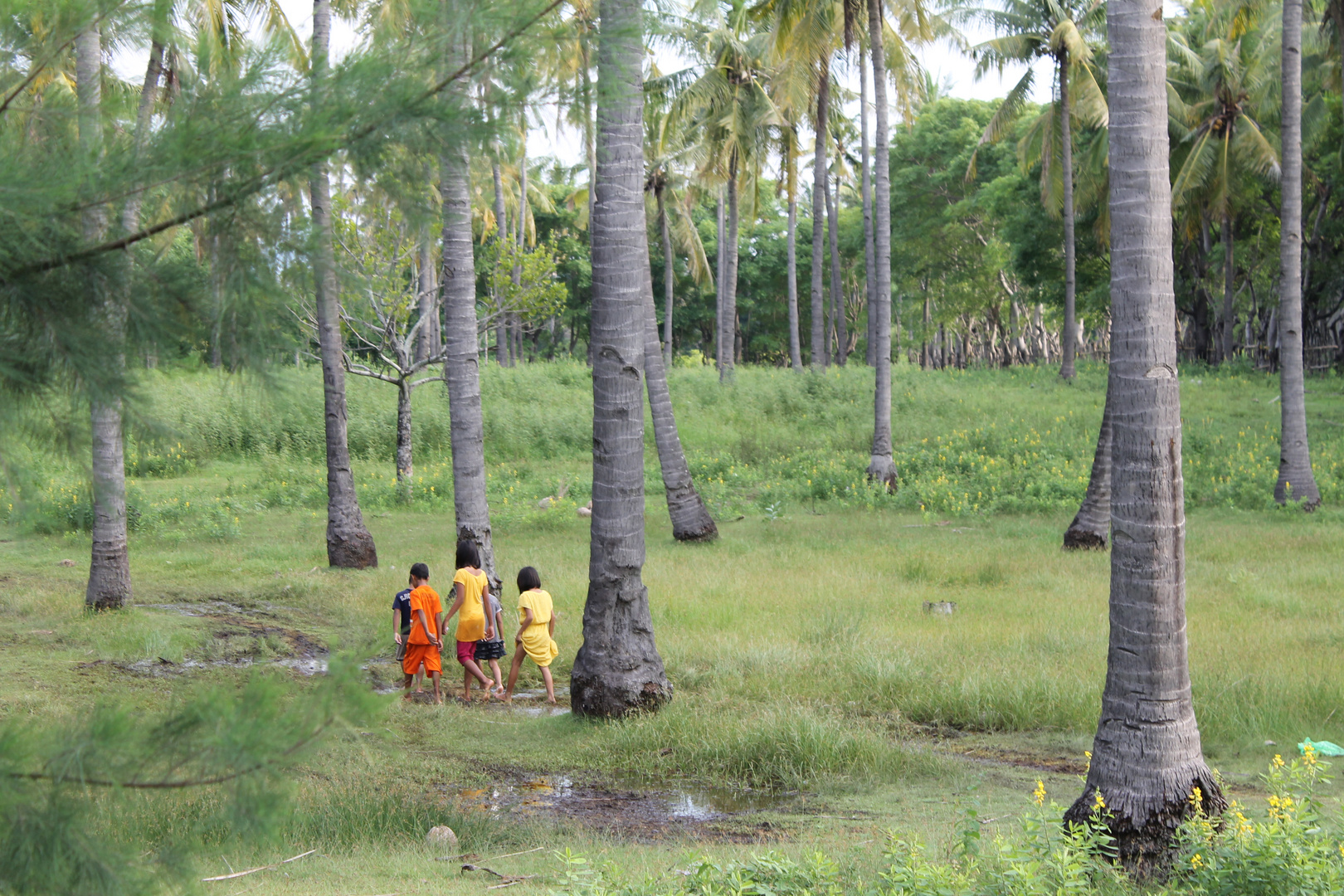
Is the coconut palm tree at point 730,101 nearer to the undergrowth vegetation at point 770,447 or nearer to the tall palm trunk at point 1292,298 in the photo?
the undergrowth vegetation at point 770,447

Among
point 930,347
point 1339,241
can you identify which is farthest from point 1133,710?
point 930,347

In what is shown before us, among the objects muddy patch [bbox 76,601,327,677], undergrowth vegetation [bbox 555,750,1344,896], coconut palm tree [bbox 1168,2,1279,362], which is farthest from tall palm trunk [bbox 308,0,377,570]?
coconut palm tree [bbox 1168,2,1279,362]

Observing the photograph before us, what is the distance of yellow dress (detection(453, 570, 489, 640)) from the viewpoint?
8.39 meters

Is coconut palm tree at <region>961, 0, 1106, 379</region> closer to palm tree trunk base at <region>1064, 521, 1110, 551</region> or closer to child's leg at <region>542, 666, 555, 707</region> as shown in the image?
palm tree trunk base at <region>1064, 521, 1110, 551</region>

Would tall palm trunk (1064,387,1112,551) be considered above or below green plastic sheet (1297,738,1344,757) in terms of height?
above

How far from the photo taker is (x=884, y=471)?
19.2 m

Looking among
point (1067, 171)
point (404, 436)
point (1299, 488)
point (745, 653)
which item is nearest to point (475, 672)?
point (745, 653)

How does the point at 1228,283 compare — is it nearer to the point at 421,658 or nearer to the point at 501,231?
the point at 501,231

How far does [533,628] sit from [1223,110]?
26696 millimetres

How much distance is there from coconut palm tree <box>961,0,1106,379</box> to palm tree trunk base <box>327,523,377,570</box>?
65.0ft

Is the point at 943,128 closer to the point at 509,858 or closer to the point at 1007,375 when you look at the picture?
the point at 1007,375

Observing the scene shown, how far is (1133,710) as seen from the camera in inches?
191

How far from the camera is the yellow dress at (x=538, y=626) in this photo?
8180 millimetres

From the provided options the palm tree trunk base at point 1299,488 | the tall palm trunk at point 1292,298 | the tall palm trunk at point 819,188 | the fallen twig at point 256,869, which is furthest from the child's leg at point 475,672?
the tall palm trunk at point 819,188
